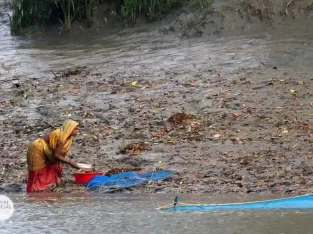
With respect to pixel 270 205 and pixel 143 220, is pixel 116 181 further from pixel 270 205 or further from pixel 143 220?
pixel 270 205

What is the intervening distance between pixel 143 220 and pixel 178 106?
5219mm

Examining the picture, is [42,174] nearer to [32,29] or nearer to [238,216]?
[238,216]

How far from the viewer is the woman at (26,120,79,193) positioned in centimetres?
878

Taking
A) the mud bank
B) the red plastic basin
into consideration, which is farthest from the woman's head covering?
the mud bank

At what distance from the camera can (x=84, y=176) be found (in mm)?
8617

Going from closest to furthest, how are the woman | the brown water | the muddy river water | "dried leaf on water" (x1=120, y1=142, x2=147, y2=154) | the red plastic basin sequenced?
the brown water → the muddy river water → the red plastic basin → the woman → "dried leaf on water" (x1=120, y1=142, x2=147, y2=154)

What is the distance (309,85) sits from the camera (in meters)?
11.7

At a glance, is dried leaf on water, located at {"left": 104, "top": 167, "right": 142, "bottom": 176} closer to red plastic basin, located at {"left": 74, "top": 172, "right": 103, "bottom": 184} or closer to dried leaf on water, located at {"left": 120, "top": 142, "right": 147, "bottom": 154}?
red plastic basin, located at {"left": 74, "top": 172, "right": 103, "bottom": 184}

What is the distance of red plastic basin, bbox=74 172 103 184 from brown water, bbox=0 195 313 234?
1.18 metres

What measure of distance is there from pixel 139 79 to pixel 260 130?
3.40 m

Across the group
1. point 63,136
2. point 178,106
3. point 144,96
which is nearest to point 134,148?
point 63,136

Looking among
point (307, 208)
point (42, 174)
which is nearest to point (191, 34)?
point (42, 174)

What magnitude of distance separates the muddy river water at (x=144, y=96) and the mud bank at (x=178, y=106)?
0.03 metres

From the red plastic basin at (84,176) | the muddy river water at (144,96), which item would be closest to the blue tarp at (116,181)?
the red plastic basin at (84,176)
